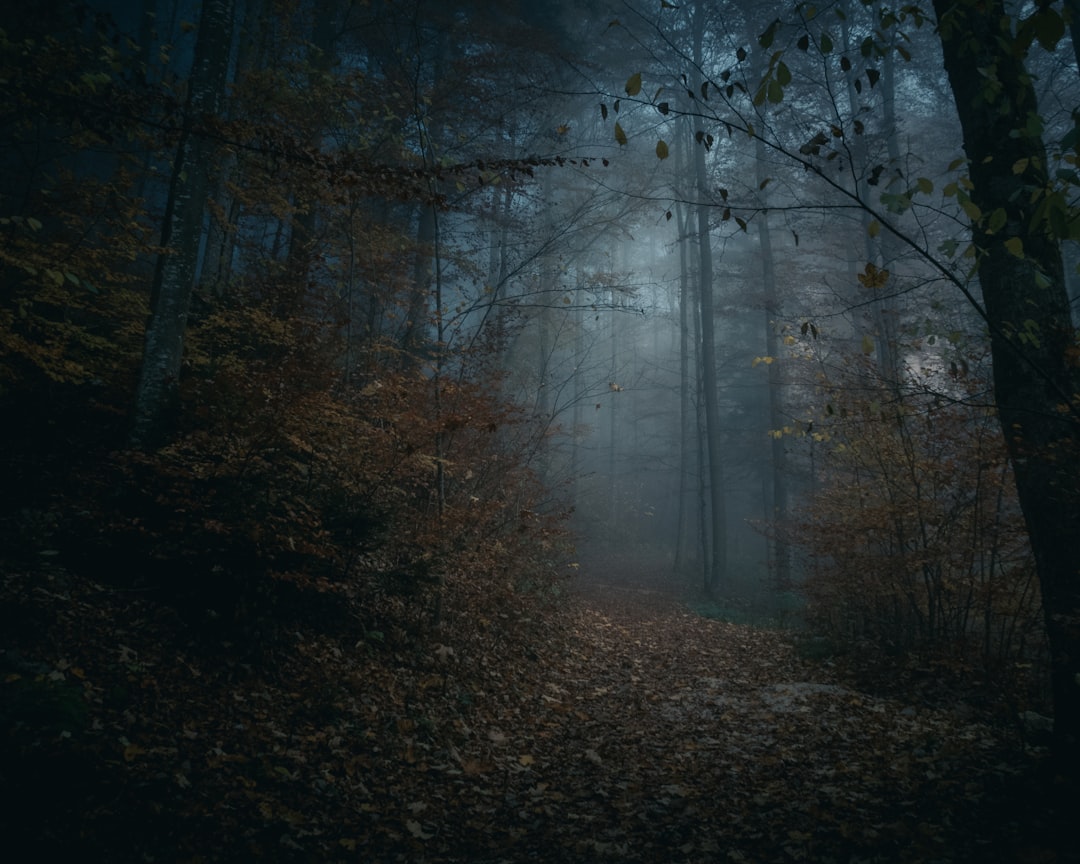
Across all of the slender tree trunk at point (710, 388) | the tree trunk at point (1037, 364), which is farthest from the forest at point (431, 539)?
the slender tree trunk at point (710, 388)

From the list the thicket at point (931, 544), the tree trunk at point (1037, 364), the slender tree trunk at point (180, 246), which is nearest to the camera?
the tree trunk at point (1037, 364)

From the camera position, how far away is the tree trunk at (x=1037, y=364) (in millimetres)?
3979

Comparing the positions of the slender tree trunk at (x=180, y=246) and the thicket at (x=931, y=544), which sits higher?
the slender tree trunk at (x=180, y=246)

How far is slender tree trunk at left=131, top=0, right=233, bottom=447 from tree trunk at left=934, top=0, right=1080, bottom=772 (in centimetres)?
839

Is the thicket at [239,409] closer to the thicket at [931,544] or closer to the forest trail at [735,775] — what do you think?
the forest trail at [735,775]

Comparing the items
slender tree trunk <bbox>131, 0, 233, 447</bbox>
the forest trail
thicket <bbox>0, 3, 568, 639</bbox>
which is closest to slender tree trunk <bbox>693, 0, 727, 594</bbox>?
thicket <bbox>0, 3, 568, 639</bbox>

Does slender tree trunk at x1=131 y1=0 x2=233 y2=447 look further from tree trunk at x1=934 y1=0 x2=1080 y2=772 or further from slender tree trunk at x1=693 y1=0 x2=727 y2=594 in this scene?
slender tree trunk at x1=693 y1=0 x2=727 y2=594

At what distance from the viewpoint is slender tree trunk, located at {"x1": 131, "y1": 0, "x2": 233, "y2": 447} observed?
7273 mm

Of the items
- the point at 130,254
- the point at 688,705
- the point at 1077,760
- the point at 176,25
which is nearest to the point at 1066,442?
the point at 1077,760

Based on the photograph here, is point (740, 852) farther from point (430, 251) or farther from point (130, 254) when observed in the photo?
point (430, 251)

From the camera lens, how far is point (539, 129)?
1742 centimetres

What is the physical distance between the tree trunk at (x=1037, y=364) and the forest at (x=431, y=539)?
0.03 metres

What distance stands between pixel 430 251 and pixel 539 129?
7164 millimetres

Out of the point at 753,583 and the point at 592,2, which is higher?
the point at 592,2
